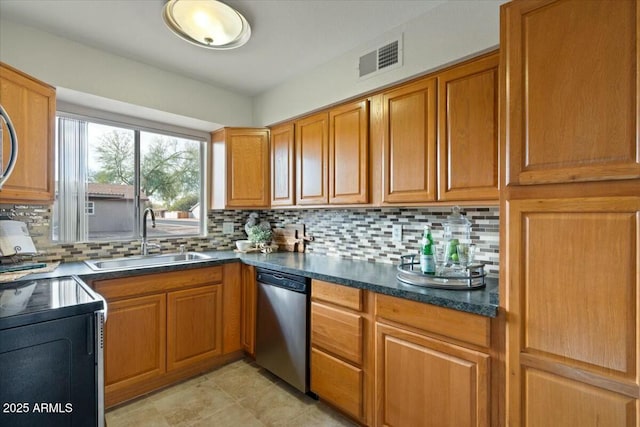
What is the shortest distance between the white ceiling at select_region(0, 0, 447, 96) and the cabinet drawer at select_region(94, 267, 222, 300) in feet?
5.34

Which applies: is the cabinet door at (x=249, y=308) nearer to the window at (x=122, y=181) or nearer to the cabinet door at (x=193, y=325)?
the cabinet door at (x=193, y=325)

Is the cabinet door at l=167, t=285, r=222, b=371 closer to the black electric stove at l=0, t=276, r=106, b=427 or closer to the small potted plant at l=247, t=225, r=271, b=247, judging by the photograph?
the small potted plant at l=247, t=225, r=271, b=247

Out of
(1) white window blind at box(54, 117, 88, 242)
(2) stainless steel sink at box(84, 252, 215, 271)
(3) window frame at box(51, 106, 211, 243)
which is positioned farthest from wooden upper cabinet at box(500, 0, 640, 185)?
(1) white window blind at box(54, 117, 88, 242)

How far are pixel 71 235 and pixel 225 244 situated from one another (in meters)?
1.30

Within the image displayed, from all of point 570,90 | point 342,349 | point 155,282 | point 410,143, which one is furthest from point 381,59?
point 155,282

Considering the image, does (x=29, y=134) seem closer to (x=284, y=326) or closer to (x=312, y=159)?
(x=312, y=159)

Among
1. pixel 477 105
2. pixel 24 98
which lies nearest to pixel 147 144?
pixel 24 98

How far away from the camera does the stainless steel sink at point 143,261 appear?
7.79 ft

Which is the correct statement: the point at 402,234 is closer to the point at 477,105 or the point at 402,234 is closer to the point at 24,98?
the point at 477,105

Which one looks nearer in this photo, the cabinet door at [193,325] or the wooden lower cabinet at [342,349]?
the wooden lower cabinet at [342,349]

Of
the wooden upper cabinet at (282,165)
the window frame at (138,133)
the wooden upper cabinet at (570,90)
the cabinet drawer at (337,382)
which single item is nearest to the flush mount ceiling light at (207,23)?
the wooden upper cabinet at (282,165)

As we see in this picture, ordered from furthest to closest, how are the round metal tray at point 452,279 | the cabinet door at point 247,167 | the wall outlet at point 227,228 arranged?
the wall outlet at point 227,228, the cabinet door at point 247,167, the round metal tray at point 452,279

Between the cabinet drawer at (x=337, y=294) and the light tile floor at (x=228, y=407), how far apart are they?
0.75 metres

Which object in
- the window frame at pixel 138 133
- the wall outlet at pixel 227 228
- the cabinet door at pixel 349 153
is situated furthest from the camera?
the wall outlet at pixel 227 228
